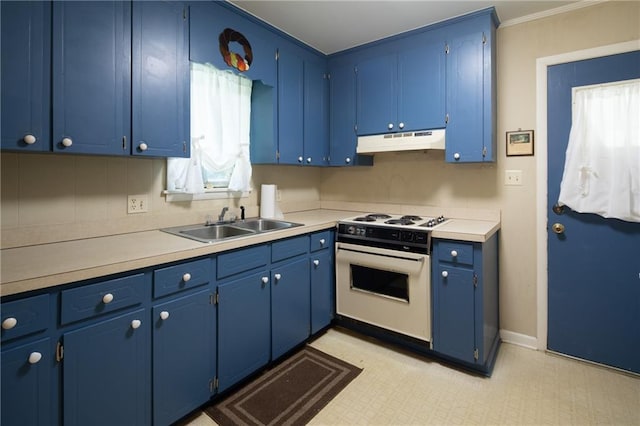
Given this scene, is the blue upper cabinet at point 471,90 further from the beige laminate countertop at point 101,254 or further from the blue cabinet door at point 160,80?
the blue cabinet door at point 160,80

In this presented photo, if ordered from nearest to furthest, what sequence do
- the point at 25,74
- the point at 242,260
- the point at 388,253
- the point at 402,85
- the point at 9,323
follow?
the point at 9,323, the point at 25,74, the point at 242,260, the point at 388,253, the point at 402,85

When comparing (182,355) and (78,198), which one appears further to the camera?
(78,198)

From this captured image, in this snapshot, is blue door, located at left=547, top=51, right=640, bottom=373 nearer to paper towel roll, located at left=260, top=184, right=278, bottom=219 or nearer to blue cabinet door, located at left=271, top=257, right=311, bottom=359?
blue cabinet door, located at left=271, top=257, right=311, bottom=359

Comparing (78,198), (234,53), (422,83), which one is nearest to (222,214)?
(78,198)

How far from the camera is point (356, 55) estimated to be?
2.99 meters

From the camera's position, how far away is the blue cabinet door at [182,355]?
153 cm

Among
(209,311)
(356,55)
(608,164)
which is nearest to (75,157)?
(209,311)

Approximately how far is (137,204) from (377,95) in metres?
2.09

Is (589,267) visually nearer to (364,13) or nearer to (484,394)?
(484,394)

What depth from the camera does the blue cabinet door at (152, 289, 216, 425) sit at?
5.02ft

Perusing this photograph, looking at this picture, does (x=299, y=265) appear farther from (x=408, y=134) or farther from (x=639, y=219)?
(x=639, y=219)

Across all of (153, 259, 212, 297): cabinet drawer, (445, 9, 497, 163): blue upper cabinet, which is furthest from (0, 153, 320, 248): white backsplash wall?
(445, 9, 497, 163): blue upper cabinet

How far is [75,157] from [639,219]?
339 centimetres

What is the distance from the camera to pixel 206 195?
2465 millimetres
